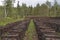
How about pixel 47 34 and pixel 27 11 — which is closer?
pixel 47 34

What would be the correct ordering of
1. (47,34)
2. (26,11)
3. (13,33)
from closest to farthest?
(47,34)
(13,33)
(26,11)

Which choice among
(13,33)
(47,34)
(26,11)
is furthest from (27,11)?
(47,34)

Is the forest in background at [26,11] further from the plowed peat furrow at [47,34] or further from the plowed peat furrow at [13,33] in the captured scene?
the plowed peat furrow at [47,34]

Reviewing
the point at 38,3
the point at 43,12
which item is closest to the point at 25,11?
the point at 43,12

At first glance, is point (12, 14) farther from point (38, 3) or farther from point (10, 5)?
point (38, 3)

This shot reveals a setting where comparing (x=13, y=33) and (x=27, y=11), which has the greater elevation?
(x=13, y=33)

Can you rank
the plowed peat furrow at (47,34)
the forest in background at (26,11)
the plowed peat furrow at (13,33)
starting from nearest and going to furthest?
the plowed peat furrow at (13,33) → the plowed peat furrow at (47,34) → the forest in background at (26,11)

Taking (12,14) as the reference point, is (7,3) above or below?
above

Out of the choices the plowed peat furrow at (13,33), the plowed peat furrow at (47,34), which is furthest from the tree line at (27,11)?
the plowed peat furrow at (47,34)

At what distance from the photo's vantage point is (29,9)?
8981 cm

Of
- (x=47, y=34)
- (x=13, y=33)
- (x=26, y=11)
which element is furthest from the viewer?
(x=26, y=11)

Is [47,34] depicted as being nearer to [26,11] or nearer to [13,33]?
[13,33]

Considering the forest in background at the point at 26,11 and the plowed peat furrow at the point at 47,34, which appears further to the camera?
the forest in background at the point at 26,11

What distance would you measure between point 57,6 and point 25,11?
1665 cm
